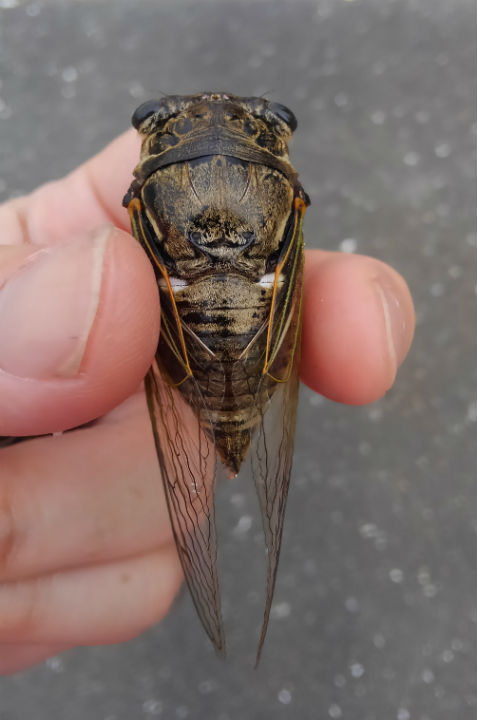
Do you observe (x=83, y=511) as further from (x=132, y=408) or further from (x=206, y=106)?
(x=206, y=106)

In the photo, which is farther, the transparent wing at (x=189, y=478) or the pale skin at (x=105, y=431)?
the transparent wing at (x=189, y=478)

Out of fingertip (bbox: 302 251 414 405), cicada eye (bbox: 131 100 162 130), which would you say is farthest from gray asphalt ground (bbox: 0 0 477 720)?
fingertip (bbox: 302 251 414 405)

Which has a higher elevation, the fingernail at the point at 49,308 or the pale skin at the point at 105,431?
the fingernail at the point at 49,308

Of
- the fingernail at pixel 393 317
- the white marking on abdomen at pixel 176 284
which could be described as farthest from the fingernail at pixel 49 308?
the fingernail at pixel 393 317

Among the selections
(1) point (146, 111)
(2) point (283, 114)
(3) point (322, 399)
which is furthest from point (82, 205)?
(3) point (322, 399)

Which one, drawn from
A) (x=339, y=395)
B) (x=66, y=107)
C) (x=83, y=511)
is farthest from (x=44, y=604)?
(x=66, y=107)

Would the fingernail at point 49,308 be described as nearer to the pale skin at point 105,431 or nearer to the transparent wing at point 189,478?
the pale skin at point 105,431

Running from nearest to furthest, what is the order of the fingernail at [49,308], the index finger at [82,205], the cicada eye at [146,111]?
1. the fingernail at [49,308]
2. the cicada eye at [146,111]
3. the index finger at [82,205]

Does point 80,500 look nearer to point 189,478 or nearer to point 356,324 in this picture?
point 189,478
